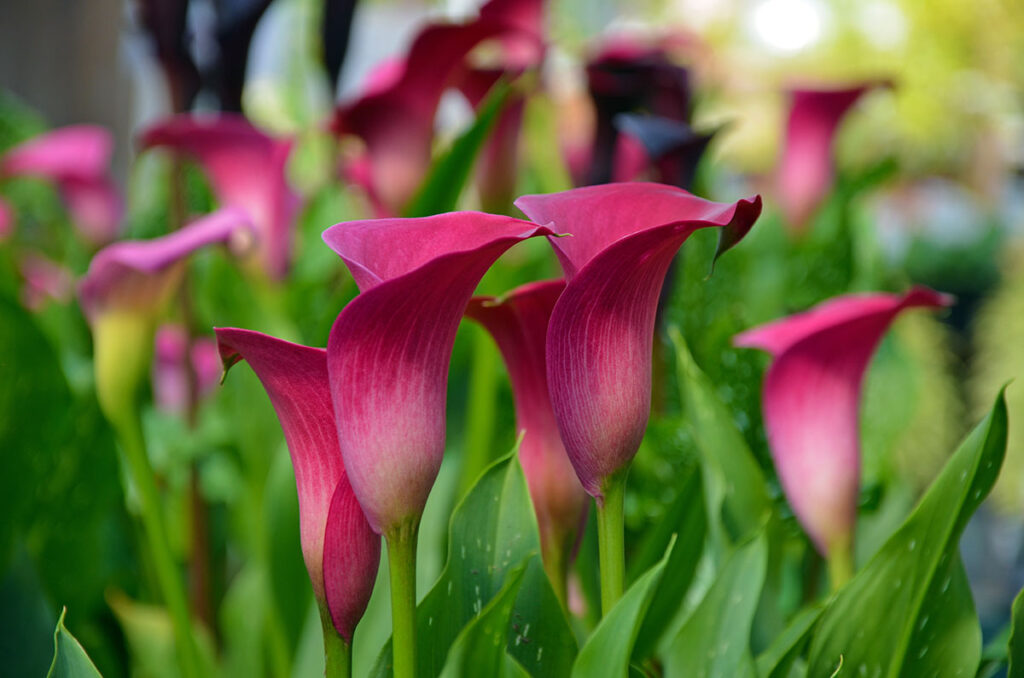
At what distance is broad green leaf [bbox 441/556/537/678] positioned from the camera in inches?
7.1

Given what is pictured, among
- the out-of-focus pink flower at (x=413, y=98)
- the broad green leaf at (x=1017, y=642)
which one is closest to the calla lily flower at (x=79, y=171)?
the out-of-focus pink flower at (x=413, y=98)

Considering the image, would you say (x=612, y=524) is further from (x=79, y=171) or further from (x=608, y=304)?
(x=79, y=171)

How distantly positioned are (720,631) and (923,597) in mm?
48

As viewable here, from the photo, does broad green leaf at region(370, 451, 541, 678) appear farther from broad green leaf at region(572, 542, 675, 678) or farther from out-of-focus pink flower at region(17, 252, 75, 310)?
out-of-focus pink flower at region(17, 252, 75, 310)

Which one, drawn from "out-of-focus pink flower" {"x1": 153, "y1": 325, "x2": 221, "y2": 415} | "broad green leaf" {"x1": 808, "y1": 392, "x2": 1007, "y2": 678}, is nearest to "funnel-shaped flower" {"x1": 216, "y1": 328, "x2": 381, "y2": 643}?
"broad green leaf" {"x1": 808, "y1": 392, "x2": 1007, "y2": 678}

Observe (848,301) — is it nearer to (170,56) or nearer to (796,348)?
(796,348)

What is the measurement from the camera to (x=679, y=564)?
0.86 ft

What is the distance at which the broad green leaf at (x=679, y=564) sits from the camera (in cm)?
24

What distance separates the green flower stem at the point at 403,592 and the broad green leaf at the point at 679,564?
3.4 inches

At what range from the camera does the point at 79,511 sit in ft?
1.19

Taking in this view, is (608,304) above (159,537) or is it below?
above

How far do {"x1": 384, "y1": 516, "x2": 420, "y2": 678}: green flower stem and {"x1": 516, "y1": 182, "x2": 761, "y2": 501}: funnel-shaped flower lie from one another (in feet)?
0.11

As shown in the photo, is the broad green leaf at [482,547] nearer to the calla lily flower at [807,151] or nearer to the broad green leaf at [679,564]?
the broad green leaf at [679,564]

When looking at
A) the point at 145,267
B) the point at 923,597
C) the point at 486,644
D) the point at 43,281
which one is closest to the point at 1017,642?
the point at 923,597
